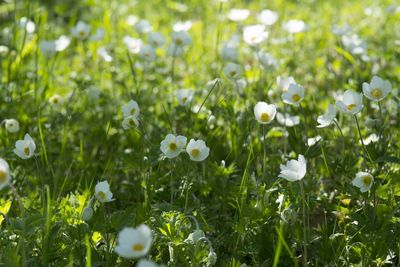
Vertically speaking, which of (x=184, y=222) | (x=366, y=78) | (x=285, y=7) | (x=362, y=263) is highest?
(x=184, y=222)

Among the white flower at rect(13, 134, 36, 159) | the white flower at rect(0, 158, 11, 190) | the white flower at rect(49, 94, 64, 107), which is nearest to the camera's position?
the white flower at rect(0, 158, 11, 190)

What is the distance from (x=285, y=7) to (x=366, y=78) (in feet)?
7.42

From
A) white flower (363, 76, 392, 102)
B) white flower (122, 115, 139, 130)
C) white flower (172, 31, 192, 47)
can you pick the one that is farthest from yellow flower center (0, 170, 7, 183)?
white flower (172, 31, 192, 47)

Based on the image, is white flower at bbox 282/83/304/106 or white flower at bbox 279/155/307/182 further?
white flower at bbox 282/83/304/106

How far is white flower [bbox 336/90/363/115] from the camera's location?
2.39 meters

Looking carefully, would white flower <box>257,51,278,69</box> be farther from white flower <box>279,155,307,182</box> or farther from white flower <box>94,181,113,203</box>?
white flower <box>94,181,113,203</box>

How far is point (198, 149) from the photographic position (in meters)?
2.27

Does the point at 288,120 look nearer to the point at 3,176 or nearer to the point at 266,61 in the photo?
the point at 266,61

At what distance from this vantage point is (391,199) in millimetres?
2254

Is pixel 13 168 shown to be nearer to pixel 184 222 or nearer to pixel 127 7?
pixel 184 222

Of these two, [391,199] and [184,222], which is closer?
[184,222]

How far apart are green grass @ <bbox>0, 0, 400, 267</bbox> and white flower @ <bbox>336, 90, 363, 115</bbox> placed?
0.58ft

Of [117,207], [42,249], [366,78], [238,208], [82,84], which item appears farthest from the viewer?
→ [366,78]

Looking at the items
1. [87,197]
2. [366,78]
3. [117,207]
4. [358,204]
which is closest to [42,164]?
[117,207]
